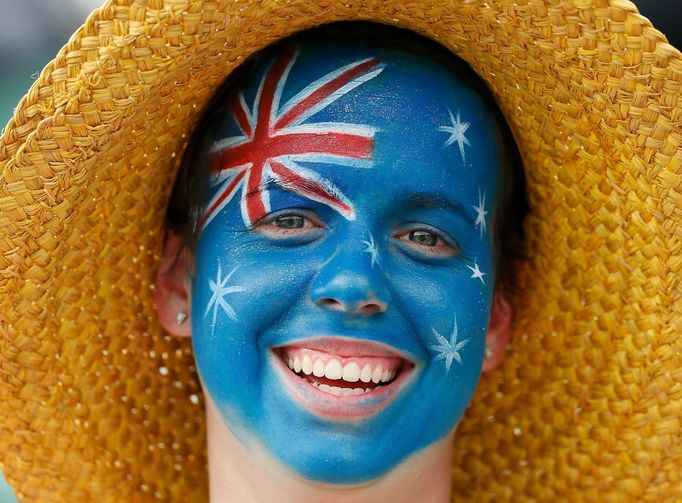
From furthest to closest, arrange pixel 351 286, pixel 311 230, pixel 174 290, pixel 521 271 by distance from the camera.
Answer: pixel 521 271 → pixel 174 290 → pixel 311 230 → pixel 351 286

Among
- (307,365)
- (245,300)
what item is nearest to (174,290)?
(245,300)

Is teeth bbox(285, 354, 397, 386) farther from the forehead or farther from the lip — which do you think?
the forehead

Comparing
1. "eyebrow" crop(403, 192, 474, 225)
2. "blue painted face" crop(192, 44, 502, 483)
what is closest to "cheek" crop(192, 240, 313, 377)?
"blue painted face" crop(192, 44, 502, 483)

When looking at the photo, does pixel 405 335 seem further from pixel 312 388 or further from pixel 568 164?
pixel 568 164

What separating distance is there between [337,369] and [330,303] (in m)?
0.12

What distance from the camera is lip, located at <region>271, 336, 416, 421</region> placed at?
1.94 meters

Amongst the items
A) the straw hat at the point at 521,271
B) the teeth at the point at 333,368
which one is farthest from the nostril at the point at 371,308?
the straw hat at the point at 521,271

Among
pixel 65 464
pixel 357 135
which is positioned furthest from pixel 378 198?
pixel 65 464

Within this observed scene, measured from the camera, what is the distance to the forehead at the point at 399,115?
6.51 feet

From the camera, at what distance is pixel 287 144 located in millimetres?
2010

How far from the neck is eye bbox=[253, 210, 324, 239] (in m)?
0.35

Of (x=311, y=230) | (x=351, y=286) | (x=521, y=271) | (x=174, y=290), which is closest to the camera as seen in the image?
(x=351, y=286)

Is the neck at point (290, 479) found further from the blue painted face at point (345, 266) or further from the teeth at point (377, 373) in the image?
the teeth at point (377, 373)

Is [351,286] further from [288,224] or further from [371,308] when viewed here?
[288,224]
